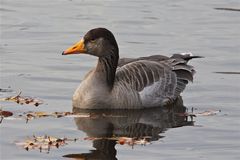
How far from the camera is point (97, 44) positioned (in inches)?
617

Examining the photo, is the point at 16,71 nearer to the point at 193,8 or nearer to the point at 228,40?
the point at 228,40

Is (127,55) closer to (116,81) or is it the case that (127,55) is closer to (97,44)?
(116,81)

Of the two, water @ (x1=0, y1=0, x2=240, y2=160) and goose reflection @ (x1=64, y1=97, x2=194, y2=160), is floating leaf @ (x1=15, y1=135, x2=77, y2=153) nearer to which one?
water @ (x1=0, y1=0, x2=240, y2=160)

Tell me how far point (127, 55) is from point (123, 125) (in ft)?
15.6

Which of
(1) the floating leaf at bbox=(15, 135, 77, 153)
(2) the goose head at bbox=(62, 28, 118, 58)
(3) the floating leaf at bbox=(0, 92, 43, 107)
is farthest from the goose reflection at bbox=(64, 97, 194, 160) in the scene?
(2) the goose head at bbox=(62, 28, 118, 58)

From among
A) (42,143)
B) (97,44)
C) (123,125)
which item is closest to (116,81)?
(97,44)

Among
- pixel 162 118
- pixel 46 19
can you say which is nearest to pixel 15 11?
pixel 46 19

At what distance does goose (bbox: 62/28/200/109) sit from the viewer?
1545 cm

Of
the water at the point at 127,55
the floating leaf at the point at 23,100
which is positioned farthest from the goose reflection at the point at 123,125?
the floating leaf at the point at 23,100

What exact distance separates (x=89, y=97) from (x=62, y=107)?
0.49 m

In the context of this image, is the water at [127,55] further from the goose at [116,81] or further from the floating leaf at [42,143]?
the goose at [116,81]

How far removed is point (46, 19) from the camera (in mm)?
21812

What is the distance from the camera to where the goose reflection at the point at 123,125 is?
1294 centimetres

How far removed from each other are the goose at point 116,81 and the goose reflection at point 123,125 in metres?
0.15
